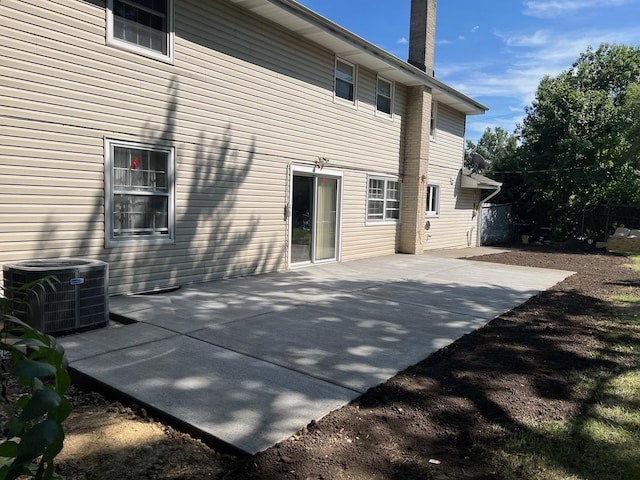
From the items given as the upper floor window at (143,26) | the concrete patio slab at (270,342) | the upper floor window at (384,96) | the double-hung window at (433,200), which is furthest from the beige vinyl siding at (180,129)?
the double-hung window at (433,200)

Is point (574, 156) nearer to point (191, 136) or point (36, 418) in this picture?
point (191, 136)

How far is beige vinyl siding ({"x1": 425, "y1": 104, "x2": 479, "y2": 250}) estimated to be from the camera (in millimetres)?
15422

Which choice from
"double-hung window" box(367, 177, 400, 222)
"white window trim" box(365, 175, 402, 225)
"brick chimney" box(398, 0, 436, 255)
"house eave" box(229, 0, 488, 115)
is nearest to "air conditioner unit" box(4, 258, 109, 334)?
"house eave" box(229, 0, 488, 115)

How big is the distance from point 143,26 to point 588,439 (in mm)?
7418

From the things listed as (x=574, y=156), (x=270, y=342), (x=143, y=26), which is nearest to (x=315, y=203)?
(x=143, y=26)

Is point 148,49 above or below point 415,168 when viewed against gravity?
above

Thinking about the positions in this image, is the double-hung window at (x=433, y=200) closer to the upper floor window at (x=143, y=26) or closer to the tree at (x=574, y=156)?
the tree at (x=574, y=156)

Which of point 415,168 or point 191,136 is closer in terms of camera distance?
point 191,136

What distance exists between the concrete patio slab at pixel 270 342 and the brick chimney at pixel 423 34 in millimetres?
8633

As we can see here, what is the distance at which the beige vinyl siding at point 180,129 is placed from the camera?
577 centimetres

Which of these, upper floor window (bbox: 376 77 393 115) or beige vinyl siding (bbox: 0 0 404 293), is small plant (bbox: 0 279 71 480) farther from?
upper floor window (bbox: 376 77 393 115)

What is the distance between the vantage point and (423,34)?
1463cm

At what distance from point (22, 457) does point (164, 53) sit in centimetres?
738

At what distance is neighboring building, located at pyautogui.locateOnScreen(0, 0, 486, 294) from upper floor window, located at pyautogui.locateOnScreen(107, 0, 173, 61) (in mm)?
20
